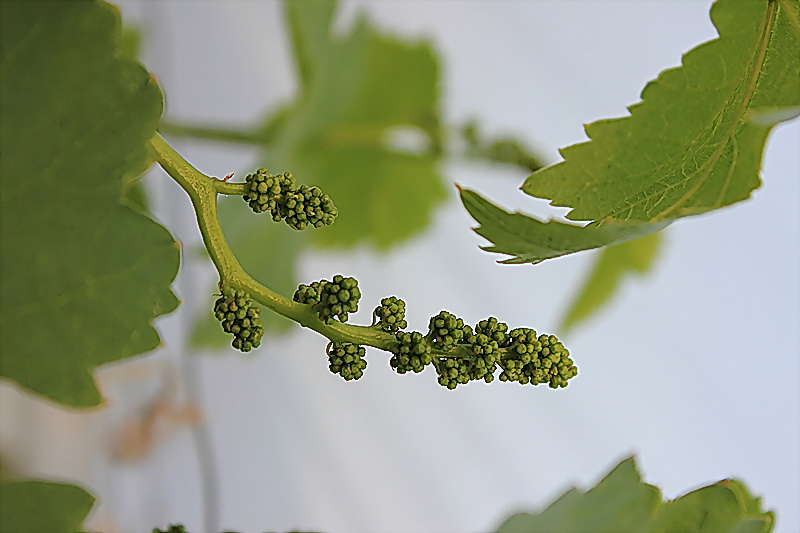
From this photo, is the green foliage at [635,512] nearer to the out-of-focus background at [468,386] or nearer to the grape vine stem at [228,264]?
the grape vine stem at [228,264]

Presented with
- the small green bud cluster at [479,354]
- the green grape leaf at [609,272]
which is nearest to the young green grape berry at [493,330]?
the small green bud cluster at [479,354]

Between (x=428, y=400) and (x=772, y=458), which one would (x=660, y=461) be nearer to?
(x=772, y=458)

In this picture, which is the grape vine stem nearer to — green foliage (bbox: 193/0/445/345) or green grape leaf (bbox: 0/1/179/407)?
green grape leaf (bbox: 0/1/179/407)

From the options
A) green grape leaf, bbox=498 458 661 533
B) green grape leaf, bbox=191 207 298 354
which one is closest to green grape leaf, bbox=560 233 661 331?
green grape leaf, bbox=191 207 298 354

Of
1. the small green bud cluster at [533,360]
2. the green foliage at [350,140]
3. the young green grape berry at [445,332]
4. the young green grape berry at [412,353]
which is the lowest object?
the small green bud cluster at [533,360]

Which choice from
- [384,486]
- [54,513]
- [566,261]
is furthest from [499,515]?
[54,513]

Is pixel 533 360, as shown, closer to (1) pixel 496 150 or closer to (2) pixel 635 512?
(2) pixel 635 512
